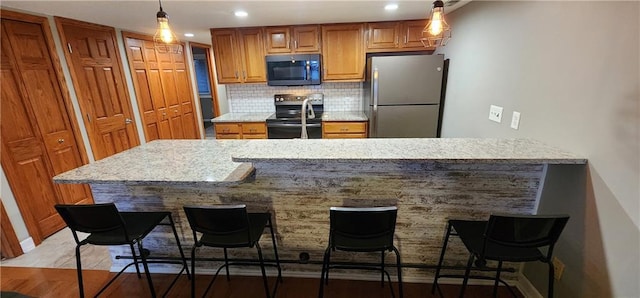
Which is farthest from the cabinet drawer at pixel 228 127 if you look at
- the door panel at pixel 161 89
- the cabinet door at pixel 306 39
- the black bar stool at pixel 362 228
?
the black bar stool at pixel 362 228

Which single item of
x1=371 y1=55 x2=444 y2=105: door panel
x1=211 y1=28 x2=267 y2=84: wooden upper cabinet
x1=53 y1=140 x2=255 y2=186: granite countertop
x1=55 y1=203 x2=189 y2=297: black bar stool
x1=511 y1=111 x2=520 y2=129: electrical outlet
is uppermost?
x1=211 y1=28 x2=267 y2=84: wooden upper cabinet

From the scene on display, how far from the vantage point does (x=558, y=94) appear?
1511 mm

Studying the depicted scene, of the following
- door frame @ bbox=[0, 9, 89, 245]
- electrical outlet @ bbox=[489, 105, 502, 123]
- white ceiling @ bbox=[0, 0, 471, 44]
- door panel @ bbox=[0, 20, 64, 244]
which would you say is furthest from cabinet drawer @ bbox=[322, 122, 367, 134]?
door panel @ bbox=[0, 20, 64, 244]

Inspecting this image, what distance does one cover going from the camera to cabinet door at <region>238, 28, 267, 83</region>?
358 centimetres

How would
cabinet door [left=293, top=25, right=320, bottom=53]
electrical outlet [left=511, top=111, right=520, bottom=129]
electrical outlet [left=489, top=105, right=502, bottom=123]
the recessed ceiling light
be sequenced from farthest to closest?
cabinet door [left=293, top=25, right=320, bottom=53], the recessed ceiling light, electrical outlet [left=489, top=105, right=502, bottom=123], electrical outlet [left=511, top=111, right=520, bottom=129]

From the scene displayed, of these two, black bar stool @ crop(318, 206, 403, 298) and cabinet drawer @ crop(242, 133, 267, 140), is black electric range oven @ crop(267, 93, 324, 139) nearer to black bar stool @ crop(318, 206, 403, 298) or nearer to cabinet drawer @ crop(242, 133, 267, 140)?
cabinet drawer @ crop(242, 133, 267, 140)

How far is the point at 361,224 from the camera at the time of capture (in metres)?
1.40

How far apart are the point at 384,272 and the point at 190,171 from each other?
4.76 feet

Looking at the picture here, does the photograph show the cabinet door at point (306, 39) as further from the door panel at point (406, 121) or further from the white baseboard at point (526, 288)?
the white baseboard at point (526, 288)

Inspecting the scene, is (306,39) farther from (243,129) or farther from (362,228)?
(362,228)

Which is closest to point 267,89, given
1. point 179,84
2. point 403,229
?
point 179,84

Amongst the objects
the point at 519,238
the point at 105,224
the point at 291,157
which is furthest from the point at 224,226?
the point at 519,238

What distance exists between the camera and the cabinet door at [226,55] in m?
3.61

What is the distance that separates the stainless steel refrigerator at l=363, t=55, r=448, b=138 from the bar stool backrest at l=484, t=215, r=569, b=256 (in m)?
1.93
